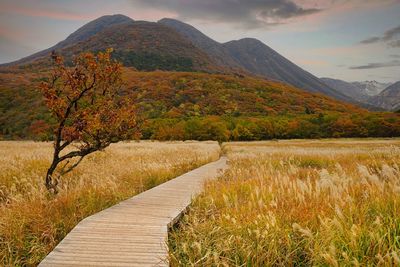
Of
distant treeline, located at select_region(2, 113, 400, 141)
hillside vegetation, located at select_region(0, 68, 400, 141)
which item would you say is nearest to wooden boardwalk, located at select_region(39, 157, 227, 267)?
hillside vegetation, located at select_region(0, 68, 400, 141)

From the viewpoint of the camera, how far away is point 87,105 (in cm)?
988

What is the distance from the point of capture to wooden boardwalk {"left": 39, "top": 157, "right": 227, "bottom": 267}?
441cm

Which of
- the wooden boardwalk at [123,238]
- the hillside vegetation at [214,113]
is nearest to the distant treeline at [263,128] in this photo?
the hillside vegetation at [214,113]

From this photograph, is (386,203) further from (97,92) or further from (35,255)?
(97,92)

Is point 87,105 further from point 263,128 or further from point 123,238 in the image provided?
point 263,128

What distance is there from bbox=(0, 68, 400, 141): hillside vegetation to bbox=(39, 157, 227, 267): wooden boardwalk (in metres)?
45.9

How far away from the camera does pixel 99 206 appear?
24.4ft

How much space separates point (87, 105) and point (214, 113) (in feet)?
390

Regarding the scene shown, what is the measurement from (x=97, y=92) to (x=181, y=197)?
3707 millimetres

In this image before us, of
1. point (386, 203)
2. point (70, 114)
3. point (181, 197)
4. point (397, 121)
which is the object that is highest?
point (70, 114)

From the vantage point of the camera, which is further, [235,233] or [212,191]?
[212,191]

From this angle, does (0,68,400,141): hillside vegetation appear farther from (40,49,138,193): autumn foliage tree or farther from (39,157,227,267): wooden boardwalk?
(39,157,227,267): wooden boardwalk

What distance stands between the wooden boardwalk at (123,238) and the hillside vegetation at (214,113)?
45880 millimetres

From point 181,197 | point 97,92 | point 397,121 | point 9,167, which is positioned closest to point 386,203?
point 181,197
